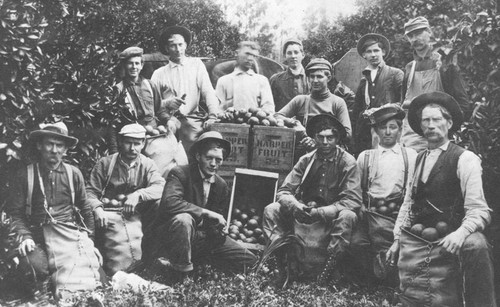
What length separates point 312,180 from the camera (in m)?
7.19

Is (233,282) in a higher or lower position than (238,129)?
lower

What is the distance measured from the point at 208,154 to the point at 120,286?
177cm

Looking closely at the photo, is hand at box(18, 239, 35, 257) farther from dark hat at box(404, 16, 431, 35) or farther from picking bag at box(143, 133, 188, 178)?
dark hat at box(404, 16, 431, 35)

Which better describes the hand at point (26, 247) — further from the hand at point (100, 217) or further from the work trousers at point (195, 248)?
the work trousers at point (195, 248)

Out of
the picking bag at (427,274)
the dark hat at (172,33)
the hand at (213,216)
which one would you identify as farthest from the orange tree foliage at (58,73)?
the picking bag at (427,274)

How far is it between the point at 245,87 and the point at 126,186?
278cm

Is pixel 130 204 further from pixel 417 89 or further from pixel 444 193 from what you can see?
pixel 417 89

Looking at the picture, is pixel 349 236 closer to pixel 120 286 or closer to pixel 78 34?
pixel 120 286

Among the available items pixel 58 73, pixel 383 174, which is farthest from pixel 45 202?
pixel 383 174

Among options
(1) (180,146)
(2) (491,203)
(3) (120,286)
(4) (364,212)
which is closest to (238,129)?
(1) (180,146)

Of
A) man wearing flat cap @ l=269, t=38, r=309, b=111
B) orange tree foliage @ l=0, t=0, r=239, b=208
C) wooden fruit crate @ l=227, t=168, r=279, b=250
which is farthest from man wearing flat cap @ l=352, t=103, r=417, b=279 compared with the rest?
orange tree foliage @ l=0, t=0, r=239, b=208

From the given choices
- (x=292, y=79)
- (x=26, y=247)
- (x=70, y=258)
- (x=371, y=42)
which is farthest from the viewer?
(x=292, y=79)

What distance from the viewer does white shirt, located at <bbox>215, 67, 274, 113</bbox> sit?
368 inches

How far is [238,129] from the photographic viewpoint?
841 centimetres
